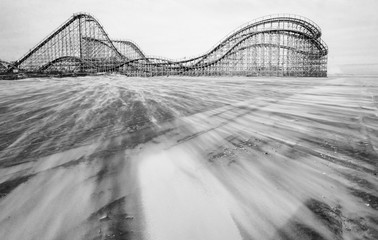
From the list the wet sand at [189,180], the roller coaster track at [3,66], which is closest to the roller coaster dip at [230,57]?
the roller coaster track at [3,66]

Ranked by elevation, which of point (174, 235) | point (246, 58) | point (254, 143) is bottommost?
point (174, 235)

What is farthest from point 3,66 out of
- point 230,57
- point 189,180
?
point 189,180

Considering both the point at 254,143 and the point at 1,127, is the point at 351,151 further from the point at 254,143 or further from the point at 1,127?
the point at 1,127

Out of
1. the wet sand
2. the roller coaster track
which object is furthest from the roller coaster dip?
the wet sand

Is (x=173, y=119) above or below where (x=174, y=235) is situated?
above

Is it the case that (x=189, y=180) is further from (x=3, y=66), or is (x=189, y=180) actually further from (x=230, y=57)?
(x=3, y=66)

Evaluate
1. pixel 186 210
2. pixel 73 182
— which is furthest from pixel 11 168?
pixel 186 210

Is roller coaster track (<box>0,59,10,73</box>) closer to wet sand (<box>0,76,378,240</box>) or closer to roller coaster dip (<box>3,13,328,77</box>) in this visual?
roller coaster dip (<box>3,13,328,77</box>)

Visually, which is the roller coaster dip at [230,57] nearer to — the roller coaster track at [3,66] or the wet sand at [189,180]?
the roller coaster track at [3,66]
